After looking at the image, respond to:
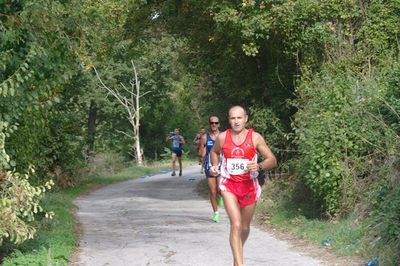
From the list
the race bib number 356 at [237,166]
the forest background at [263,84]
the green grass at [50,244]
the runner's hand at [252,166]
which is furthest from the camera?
the green grass at [50,244]

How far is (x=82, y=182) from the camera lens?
25.0 m

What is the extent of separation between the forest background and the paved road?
112cm

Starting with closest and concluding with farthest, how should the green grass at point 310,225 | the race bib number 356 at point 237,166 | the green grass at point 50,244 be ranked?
the race bib number 356 at point 237,166
the green grass at point 50,244
the green grass at point 310,225

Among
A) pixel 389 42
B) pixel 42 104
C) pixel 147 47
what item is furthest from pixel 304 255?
pixel 147 47

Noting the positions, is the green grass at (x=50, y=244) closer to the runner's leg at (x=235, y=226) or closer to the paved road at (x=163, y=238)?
the paved road at (x=163, y=238)

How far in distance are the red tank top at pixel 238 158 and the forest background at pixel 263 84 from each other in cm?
184

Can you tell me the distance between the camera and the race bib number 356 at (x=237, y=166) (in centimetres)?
791

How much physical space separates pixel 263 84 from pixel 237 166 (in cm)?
1017

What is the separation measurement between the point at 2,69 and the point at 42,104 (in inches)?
56.2

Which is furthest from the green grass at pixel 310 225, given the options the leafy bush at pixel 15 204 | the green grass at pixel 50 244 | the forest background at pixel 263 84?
the leafy bush at pixel 15 204

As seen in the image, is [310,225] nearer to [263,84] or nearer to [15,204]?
[15,204]

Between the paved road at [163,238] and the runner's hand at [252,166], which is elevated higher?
the runner's hand at [252,166]

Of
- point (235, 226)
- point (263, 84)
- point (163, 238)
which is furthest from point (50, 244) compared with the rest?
point (263, 84)

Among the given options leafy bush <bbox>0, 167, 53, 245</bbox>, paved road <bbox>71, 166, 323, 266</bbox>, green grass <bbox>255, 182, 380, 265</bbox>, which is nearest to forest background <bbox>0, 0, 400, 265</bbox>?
leafy bush <bbox>0, 167, 53, 245</bbox>
